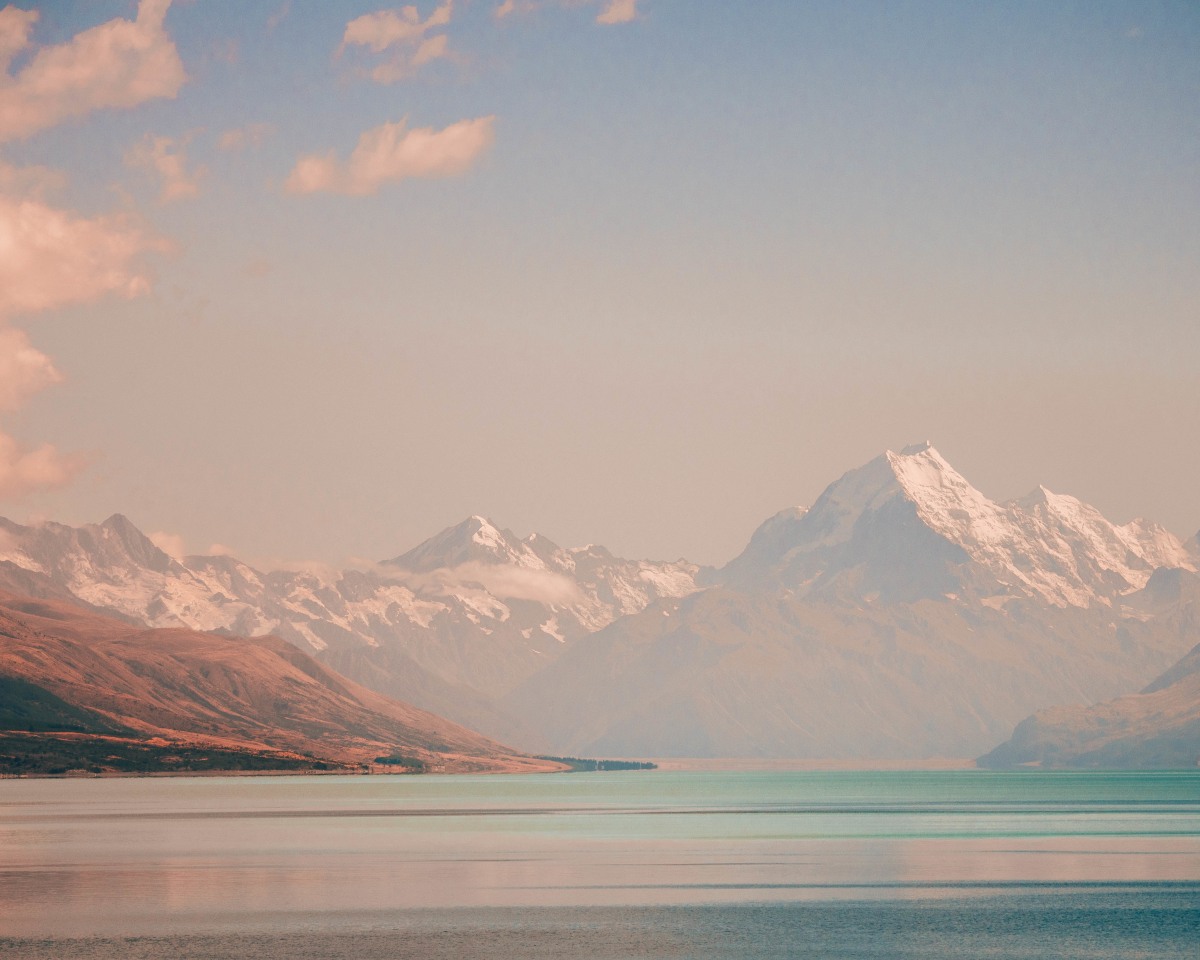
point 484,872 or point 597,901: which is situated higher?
point 597,901

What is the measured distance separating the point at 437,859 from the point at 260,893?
127ft

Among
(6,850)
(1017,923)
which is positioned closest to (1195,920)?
(1017,923)

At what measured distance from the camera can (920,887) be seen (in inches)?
5295

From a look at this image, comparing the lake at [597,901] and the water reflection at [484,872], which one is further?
the water reflection at [484,872]

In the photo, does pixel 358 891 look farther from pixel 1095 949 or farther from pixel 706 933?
pixel 1095 949

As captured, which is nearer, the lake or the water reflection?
the lake

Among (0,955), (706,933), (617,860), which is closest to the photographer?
(0,955)

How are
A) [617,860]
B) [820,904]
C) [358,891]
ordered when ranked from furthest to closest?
1. [617,860]
2. [358,891]
3. [820,904]

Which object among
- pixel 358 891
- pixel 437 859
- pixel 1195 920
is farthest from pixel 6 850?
pixel 1195 920

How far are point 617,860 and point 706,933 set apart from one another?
59.9m

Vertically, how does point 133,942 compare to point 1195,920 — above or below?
above

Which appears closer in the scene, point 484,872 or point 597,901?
point 597,901

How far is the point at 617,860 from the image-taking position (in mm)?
164875

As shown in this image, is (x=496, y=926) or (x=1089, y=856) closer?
(x=496, y=926)
